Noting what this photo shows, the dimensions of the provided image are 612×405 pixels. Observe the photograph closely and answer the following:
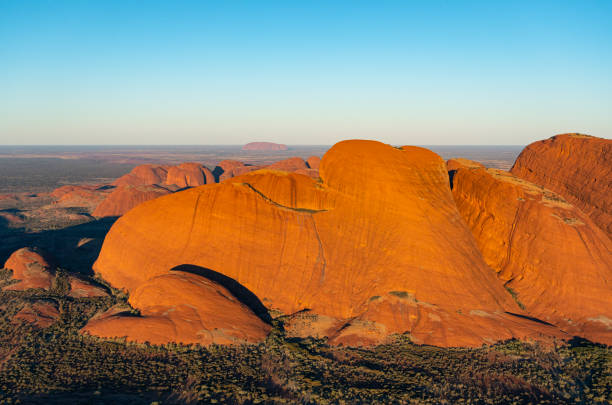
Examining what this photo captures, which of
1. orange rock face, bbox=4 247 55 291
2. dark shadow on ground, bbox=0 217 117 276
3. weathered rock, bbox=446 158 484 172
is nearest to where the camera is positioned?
orange rock face, bbox=4 247 55 291

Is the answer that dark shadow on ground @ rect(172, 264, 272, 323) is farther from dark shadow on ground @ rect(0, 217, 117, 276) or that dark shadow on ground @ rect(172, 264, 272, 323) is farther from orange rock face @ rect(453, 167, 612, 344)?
orange rock face @ rect(453, 167, 612, 344)

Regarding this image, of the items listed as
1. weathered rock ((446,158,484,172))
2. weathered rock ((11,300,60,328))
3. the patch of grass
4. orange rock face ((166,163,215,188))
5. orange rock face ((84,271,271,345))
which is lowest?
the patch of grass

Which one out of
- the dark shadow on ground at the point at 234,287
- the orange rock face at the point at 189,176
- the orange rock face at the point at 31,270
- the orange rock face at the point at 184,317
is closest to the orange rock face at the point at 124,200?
the orange rock face at the point at 189,176

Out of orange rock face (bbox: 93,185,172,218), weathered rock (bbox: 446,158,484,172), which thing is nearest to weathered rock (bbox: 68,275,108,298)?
weathered rock (bbox: 446,158,484,172)

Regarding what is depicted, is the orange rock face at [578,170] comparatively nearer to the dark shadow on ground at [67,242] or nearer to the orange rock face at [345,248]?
the orange rock face at [345,248]

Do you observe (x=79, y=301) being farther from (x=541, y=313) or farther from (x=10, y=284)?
(x=541, y=313)
